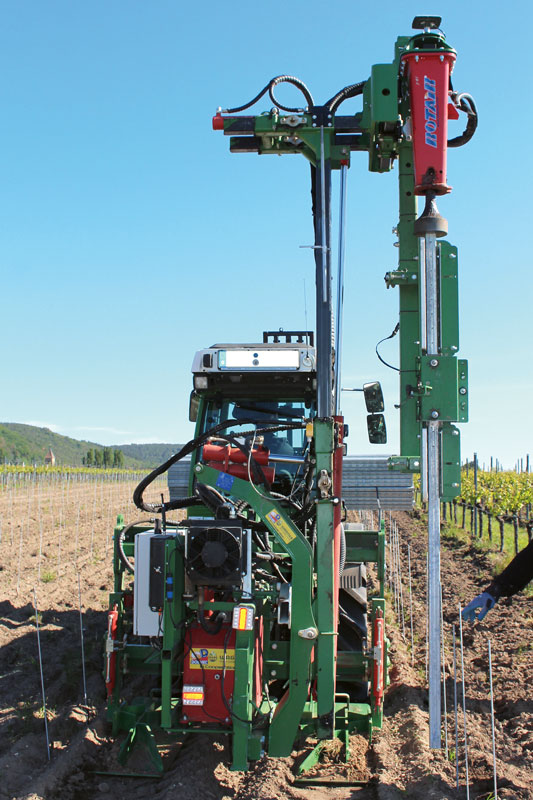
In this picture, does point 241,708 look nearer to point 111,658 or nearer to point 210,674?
point 210,674

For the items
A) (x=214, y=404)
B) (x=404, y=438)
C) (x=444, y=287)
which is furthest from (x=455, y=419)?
(x=214, y=404)

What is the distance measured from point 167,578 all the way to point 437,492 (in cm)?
189

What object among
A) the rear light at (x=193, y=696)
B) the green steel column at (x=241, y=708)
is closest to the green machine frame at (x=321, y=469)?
the green steel column at (x=241, y=708)

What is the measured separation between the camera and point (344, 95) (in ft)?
18.7

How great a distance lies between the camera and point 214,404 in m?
7.08

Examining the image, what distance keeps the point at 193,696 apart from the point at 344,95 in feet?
14.5

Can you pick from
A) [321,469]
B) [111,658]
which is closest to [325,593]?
[321,469]

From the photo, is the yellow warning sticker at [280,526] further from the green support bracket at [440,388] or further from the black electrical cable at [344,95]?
the black electrical cable at [344,95]

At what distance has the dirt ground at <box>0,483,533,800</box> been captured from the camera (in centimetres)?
530

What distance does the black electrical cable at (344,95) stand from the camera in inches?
223

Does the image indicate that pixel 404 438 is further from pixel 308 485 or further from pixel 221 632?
pixel 221 632

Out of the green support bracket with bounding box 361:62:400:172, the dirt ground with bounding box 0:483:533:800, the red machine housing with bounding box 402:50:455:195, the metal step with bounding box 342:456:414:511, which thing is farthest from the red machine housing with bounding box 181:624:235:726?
the metal step with bounding box 342:456:414:511

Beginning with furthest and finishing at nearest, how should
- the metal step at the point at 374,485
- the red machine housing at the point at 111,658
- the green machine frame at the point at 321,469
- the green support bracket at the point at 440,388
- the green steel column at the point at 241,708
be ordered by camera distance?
the metal step at the point at 374,485 → the red machine housing at the point at 111,658 → the green support bracket at the point at 440,388 → the green machine frame at the point at 321,469 → the green steel column at the point at 241,708

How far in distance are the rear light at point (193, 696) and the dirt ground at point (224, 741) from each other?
2.18ft
